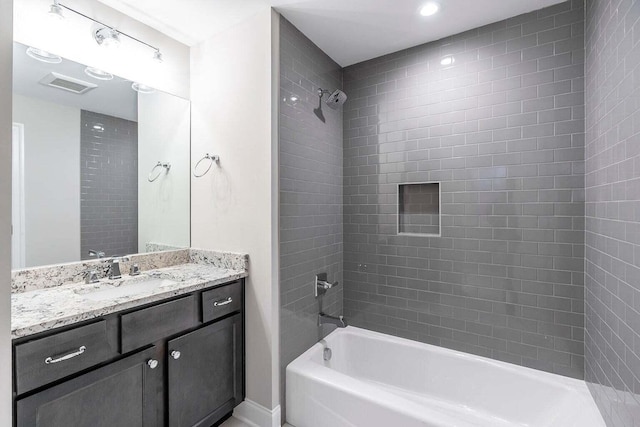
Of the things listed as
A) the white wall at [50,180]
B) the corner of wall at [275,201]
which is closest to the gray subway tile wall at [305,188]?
the corner of wall at [275,201]

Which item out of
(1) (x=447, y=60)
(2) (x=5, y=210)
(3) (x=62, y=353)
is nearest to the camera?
(2) (x=5, y=210)

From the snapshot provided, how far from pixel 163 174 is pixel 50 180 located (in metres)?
0.67

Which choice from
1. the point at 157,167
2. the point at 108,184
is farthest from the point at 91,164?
the point at 157,167

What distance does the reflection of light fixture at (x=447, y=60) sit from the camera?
2.18m

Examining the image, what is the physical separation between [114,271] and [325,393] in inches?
59.5

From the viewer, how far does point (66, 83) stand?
1744 mm

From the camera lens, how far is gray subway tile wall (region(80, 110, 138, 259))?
6.06 ft

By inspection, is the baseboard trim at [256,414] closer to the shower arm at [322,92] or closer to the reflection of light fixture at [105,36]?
the shower arm at [322,92]

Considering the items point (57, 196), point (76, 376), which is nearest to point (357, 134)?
point (57, 196)

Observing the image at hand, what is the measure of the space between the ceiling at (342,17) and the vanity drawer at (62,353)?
6.22ft

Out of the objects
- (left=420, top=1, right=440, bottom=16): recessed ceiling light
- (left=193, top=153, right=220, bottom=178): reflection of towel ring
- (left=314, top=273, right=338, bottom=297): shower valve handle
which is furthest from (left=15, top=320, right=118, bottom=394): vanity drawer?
(left=420, top=1, right=440, bottom=16): recessed ceiling light

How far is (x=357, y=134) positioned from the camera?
2609 mm

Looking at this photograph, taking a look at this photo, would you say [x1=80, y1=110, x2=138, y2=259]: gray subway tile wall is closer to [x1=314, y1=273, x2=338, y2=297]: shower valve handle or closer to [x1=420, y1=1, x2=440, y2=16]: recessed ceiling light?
[x1=314, y1=273, x2=338, y2=297]: shower valve handle

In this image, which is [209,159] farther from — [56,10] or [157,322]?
[157,322]
